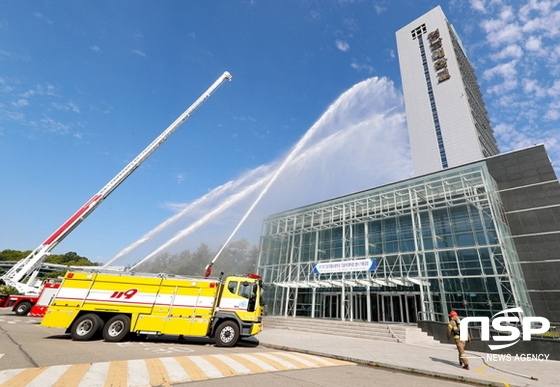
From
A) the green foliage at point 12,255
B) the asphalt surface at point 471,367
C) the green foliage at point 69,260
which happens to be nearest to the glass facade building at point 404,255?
the asphalt surface at point 471,367

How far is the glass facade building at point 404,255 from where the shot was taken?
21578 mm

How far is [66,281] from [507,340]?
22.8m

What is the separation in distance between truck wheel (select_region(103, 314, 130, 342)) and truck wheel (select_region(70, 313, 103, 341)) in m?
0.43

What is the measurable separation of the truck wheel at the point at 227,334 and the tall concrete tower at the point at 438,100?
222 feet

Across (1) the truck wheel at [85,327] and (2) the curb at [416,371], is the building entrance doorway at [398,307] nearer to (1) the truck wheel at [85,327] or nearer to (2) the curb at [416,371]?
(2) the curb at [416,371]

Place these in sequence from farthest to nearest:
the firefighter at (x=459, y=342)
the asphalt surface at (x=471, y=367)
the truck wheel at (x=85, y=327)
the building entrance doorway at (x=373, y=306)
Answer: the building entrance doorway at (x=373, y=306), the truck wheel at (x=85, y=327), the firefighter at (x=459, y=342), the asphalt surface at (x=471, y=367)

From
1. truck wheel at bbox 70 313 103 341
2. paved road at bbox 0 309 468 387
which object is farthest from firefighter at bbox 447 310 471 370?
truck wheel at bbox 70 313 103 341

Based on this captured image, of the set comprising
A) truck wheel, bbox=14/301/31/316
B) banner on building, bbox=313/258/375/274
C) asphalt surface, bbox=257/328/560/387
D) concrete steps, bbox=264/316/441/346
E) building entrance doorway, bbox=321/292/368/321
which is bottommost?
truck wheel, bbox=14/301/31/316

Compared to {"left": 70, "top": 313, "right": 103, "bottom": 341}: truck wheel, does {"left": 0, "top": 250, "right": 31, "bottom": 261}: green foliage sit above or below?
above

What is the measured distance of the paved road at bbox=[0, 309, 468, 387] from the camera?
20.4 feet

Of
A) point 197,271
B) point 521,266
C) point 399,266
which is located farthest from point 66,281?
point 521,266

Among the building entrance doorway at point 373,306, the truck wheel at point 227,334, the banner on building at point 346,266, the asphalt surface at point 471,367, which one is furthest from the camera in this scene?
the banner on building at point 346,266

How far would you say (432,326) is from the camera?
17875mm

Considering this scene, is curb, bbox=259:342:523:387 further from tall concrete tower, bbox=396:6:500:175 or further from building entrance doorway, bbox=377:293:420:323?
tall concrete tower, bbox=396:6:500:175
